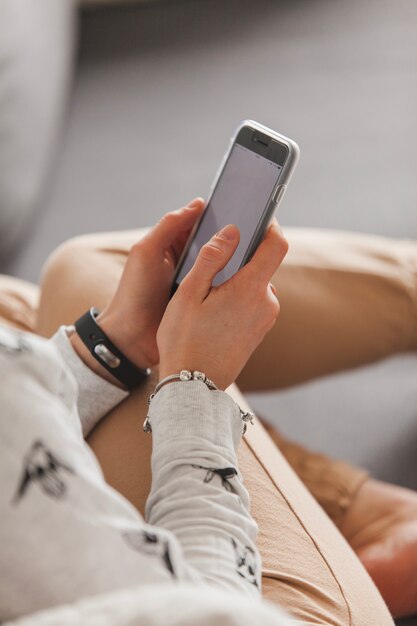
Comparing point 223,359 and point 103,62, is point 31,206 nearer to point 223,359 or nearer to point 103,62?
point 103,62

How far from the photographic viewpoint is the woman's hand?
759 millimetres

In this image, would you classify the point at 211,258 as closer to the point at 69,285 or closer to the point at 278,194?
the point at 278,194

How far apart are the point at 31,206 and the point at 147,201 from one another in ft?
0.70

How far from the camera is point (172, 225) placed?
30.5 inches

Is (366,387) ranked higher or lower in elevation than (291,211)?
lower

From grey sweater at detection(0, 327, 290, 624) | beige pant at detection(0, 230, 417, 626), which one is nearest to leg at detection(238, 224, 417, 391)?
beige pant at detection(0, 230, 417, 626)

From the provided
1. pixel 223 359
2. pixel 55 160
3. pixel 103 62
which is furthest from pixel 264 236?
pixel 103 62

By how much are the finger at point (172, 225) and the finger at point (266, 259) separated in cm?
12

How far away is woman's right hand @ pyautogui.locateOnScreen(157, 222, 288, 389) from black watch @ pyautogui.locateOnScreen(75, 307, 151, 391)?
88 mm

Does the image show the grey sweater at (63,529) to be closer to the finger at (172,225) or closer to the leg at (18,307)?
the finger at (172,225)

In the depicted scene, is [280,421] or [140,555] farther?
[280,421]

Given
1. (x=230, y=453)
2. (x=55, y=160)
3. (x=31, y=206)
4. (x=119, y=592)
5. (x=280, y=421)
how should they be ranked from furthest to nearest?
1. (x=55, y=160)
2. (x=31, y=206)
3. (x=280, y=421)
4. (x=230, y=453)
5. (x=119, y=592)

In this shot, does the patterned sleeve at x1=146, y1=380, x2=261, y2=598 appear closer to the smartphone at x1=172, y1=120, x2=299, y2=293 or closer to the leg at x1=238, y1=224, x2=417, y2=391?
the smartphone at x1=172, y1=120, x2=299, y2=293

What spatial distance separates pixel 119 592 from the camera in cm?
43
